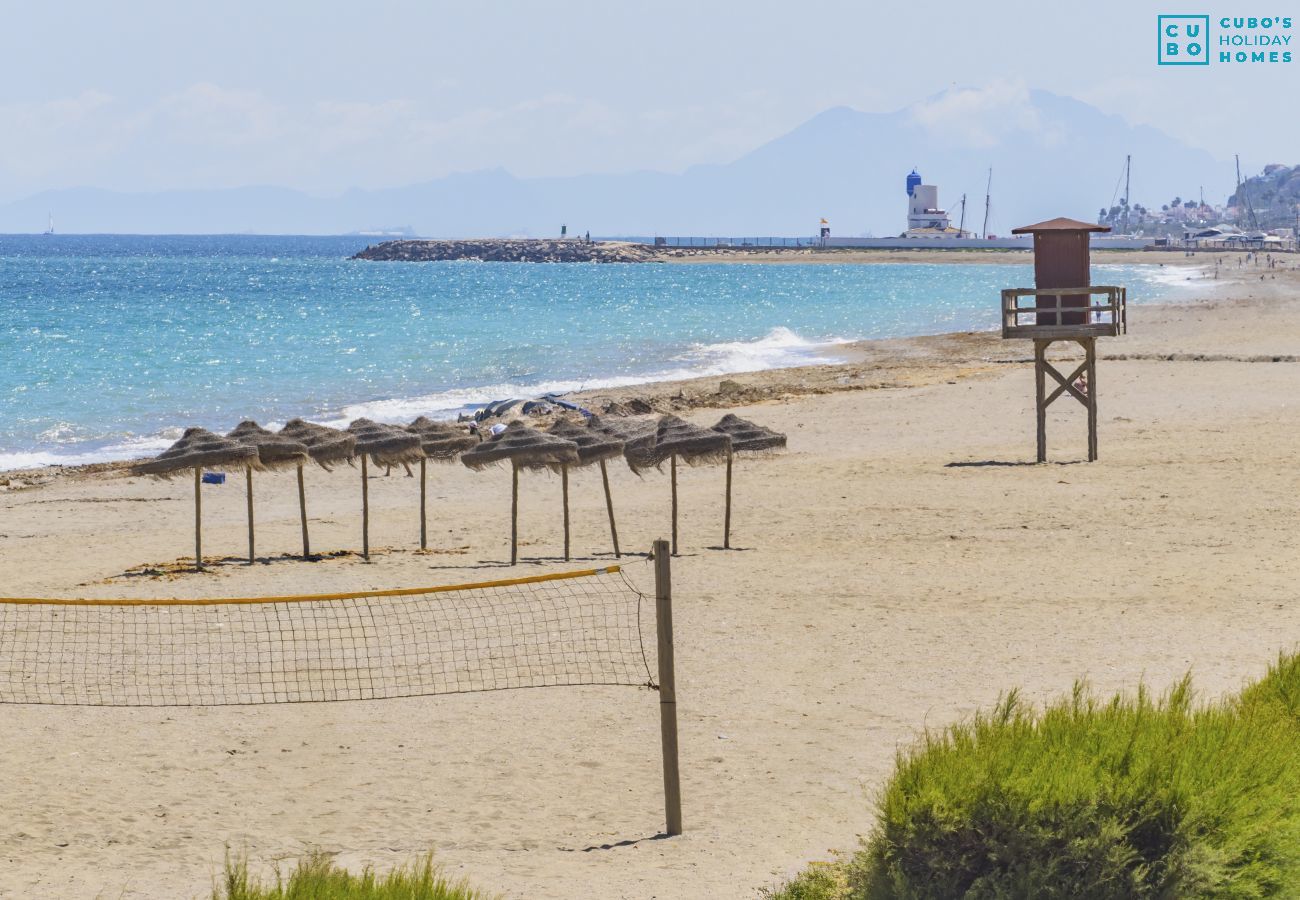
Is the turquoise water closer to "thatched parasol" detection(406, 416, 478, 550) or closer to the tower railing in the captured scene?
"thatched parasol" detection(406, 416, 478, 550)

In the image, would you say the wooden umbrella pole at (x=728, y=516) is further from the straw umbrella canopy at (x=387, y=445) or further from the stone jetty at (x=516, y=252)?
the stone jetty at (x=516, y=252)

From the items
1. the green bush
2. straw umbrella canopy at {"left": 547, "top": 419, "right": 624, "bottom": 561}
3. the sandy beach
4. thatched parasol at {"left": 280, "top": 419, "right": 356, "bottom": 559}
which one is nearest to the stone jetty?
the sandy beach

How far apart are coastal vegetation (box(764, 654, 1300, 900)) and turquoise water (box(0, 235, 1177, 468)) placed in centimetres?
2287

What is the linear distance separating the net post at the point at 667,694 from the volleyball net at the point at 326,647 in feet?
6.84

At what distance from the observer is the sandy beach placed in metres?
7.74

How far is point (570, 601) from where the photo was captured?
13250 millimetres

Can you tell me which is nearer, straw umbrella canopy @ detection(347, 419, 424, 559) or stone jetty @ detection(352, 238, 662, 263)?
straw umbrella canopy @ detection(347, 419, 424, 559)

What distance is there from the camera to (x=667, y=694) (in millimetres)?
7910

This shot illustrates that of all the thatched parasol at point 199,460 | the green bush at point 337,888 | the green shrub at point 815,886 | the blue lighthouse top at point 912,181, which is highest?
the blue lighthouse top at point 912,181

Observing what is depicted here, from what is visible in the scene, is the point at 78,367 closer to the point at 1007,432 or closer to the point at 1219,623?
the point at 1007,432

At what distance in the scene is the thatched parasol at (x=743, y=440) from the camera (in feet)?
52.5

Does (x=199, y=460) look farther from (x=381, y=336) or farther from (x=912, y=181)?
(x=912, y=181)

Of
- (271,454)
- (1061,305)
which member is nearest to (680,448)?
(271,454)

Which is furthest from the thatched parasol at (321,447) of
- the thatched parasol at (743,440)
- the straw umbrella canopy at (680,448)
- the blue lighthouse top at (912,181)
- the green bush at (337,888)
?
the blue lighthouse top at (912,181)
